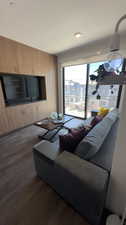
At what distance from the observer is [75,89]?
4051 mm

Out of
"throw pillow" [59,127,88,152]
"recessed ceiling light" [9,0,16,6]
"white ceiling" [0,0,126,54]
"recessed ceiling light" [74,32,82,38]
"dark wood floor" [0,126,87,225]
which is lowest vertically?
"dark wood floor" [0,126,87,225]

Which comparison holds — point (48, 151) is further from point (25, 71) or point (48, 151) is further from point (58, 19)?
point (25, 71)

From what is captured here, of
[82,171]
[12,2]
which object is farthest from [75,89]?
[82,171]

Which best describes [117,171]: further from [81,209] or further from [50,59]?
[50,59]

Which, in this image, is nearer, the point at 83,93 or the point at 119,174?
the point at 119,174

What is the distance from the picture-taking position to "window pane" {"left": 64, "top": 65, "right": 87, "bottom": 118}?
3727mm

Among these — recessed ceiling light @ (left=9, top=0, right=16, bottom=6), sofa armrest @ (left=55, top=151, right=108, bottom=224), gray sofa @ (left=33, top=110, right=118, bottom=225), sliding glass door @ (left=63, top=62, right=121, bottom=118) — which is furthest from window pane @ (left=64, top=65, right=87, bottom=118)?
sofa armrest @ (left=55, top=151, right=108, bottom=224)

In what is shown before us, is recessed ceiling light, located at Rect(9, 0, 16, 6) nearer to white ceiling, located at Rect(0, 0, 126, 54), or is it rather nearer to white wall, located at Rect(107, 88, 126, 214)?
white ceiling, located at Rect(0, 0, 126, 54)

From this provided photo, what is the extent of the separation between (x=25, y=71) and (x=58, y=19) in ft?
5.54

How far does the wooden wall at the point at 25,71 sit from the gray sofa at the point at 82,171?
1881mm

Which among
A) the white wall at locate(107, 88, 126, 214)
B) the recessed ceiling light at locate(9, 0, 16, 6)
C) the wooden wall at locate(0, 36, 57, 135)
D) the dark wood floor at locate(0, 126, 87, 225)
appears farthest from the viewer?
the wooden wall at locate(0, 36, 57, 135)

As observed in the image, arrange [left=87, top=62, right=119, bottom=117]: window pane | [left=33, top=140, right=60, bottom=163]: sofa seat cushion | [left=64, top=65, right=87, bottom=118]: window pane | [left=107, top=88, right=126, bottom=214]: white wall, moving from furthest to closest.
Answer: [left=64, top=65, right=87, bottom=118]: window pane < [left=87, top=62, right=119, bottom=117]: window pane < [left=33, top=140, right=60, bottom=163]: sofa seat cushion < [left=107, top=88, right=126, bottom=214]: white wall

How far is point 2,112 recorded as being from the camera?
2.62 metres

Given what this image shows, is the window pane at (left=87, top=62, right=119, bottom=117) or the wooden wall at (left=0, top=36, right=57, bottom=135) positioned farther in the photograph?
the window pane at (left=87, top=62, right=119, bottom=117)
